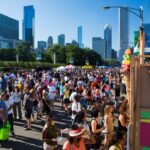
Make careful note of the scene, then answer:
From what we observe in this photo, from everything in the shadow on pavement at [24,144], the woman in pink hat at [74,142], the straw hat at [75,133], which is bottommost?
the shadow on pavement at [24,144]

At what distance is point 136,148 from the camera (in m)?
5.38

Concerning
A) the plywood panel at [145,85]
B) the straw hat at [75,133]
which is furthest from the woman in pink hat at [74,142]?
the plywood panel at [145,85]

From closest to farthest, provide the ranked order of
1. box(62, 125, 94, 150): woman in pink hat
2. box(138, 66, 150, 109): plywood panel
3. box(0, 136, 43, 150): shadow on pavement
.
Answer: box(138, 66, 150, 109): plywood panel, box(62, 125, 94, 150): woman in pink hat, box(0, 136, 43, 150): shadow on pavement

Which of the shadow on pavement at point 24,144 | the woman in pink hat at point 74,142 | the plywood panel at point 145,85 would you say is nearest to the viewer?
the plywood panel at point 145,85

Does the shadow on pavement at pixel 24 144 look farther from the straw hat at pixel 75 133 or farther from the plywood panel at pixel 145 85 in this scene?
the plywood panel at pixel 145 85

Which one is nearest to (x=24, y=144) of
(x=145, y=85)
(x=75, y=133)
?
(x=75, y=133)

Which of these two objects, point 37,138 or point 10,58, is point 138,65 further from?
point 10,58

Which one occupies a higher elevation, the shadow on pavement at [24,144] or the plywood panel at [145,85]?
the plywood panel at [145,85]

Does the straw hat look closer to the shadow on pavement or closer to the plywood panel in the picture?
the plywood panel

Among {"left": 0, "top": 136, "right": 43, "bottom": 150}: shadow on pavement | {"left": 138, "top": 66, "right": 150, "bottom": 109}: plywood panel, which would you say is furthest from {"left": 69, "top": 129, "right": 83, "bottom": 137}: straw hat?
{"left": 0, "top": 136, "right": 43, "bottom": 150}: shadow on pavement

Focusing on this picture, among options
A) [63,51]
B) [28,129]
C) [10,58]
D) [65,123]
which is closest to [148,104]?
[28,129]

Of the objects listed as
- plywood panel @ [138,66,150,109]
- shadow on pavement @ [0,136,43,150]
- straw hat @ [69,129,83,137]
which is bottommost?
shadow on pavement @ [0,136,43,150]

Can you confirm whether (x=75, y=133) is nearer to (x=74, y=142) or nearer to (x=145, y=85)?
(x=74, y=142)

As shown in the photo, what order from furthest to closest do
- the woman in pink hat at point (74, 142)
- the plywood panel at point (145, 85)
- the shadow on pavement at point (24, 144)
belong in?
the shadow on pavement at point (24, 144) < the woman in pink hat at point (74, 142) < the plywood panel at point (145, 85)
